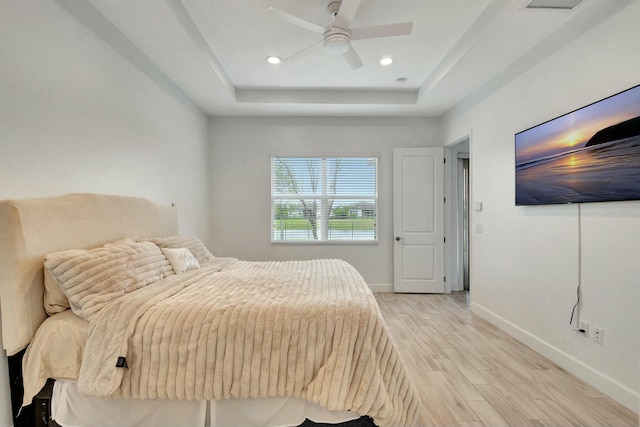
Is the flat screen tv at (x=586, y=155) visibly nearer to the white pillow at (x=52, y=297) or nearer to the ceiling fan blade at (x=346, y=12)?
the ceiling fan blade at (x=346, y=12)

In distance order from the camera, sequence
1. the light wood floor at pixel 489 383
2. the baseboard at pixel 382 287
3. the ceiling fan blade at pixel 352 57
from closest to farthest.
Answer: the light wood floor at pixel 489 383, the ceiling fan blade at pixel 352 57, the baseboard at pixel 382 287

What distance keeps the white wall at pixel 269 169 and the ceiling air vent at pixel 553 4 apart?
253cm

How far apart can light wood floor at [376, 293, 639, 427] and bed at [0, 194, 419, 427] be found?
611 millimetres

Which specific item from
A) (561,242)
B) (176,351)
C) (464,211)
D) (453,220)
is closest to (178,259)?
(176,351)

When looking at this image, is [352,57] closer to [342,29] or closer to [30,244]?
[342,29]

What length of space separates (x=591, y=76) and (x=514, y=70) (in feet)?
2.90

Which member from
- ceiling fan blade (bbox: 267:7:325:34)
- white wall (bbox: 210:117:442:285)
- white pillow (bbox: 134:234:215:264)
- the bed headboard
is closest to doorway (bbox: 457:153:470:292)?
white wall (bbox: 210:117:442:285)

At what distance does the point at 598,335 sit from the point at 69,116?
3.94m

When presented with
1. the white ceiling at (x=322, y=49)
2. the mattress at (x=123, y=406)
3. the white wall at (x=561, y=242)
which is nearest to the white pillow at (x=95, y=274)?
the mattress at (x=123, y=406)

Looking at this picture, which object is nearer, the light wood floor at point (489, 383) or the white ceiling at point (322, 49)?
the light wood floor at point (489, 383)

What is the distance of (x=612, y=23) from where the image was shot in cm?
198

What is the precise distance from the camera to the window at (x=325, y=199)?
463 cm

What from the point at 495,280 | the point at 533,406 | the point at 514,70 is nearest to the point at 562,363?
the point at 533,406

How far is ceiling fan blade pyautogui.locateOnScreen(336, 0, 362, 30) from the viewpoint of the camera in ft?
6.39
